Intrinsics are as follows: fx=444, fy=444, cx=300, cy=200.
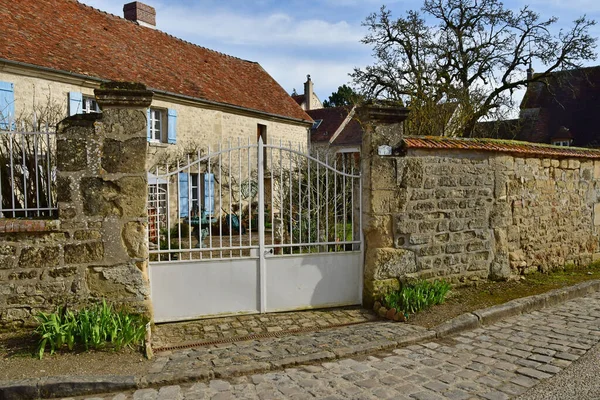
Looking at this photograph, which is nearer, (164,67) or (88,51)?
(88,51)

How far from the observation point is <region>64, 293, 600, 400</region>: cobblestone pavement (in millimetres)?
3363

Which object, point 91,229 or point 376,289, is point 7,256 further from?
point 376,289

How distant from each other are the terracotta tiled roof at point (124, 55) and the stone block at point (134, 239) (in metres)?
7.27

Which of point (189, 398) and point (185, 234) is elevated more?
point (185, 234)

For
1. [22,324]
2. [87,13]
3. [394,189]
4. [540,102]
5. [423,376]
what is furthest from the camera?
[540,102]

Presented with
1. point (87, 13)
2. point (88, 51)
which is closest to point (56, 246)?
point (88, 51)

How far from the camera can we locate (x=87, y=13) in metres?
13.6

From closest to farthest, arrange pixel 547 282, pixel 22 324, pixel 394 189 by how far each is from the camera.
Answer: pixel 22 324 < pixel 394 189 < pixel 547 282

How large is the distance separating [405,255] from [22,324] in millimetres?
4231

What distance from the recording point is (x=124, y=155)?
4488 millimetres

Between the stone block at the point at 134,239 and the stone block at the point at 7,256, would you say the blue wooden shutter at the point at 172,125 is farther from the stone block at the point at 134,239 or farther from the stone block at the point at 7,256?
the stone block at the point at 7,256

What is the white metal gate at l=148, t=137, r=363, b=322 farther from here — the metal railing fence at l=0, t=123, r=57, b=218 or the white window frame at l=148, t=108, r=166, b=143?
the white window frame at l=148, t=108, r=166, b=143

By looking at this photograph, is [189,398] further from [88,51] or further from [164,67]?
[164,67]

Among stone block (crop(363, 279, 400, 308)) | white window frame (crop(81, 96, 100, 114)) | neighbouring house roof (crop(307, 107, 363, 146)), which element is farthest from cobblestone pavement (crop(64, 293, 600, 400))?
neighbouring house roof (crop(307, 107, 363, 146))
